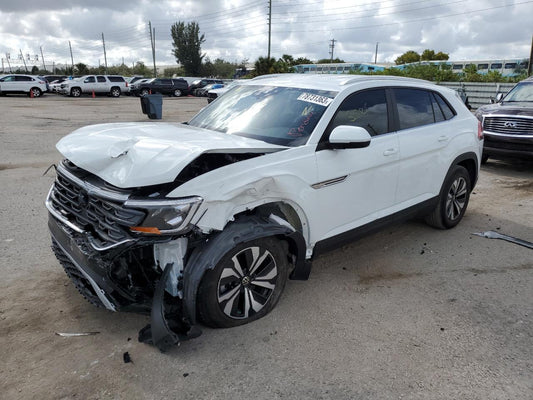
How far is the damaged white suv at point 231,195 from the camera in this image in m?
2.69

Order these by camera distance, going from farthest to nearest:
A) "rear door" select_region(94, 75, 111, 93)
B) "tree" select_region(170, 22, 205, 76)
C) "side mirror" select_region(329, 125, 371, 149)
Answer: "tree" select_region(170, 22, 205, 76), "rear door" select_region(94, 75, 111, 93), "side mirror" select_region(329, 125, 371, 149)

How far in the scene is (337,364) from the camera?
110 inches

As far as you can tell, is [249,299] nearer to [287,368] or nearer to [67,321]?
[287,368]

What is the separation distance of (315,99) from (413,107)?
1332 mm

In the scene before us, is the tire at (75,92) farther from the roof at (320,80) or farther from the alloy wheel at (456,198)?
the alloy wheel at (456,198)

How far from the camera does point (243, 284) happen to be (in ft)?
9.99

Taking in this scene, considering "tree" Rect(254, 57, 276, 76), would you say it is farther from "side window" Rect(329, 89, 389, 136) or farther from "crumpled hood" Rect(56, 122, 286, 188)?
"crumpled hood" Rect(56, 122, 286, 188)

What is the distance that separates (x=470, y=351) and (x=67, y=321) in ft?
9.46

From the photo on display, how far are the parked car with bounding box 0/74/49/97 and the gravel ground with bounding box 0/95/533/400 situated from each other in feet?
104

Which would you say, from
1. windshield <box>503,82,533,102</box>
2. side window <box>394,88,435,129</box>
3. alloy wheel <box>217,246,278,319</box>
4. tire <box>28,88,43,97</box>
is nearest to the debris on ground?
side window <box>394,88,435,129</box>

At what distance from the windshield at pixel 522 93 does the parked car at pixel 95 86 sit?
102 feet

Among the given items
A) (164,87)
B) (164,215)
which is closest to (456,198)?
(164,215)

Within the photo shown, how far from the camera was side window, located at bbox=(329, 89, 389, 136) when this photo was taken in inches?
145

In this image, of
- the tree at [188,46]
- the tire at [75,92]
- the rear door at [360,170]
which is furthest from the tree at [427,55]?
the rear door at [360,170]
